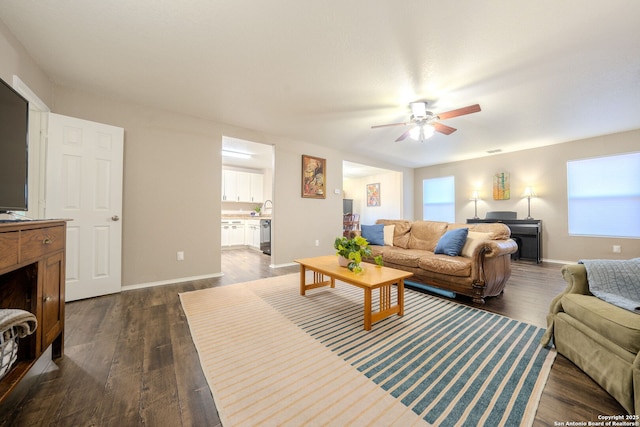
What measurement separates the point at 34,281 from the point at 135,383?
780 mm

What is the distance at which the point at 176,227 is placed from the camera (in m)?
3.39

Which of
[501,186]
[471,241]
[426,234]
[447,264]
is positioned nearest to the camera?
[447,264]

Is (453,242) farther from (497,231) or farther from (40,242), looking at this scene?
(40,242)

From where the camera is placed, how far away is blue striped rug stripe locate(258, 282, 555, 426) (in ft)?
3.96

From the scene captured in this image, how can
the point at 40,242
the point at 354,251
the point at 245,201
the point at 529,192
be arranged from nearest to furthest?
the point at 40,242 → the point at 354,251 → the point at 529,192 → the point at 245,201

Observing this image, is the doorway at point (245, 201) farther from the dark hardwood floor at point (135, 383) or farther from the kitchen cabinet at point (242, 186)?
the dark hardwood floor at point (135, 383)

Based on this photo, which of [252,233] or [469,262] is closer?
[469,262]

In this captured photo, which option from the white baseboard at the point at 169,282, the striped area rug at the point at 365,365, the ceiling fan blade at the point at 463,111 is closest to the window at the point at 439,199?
the ceiling fan blade at the point at 463,111

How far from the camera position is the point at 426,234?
146 inches

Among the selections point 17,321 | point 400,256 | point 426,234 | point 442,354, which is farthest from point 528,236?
point 17,321

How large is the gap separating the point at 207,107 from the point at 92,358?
293 cm

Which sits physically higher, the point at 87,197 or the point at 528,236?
the point at 87,197

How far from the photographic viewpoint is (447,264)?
8.95ft

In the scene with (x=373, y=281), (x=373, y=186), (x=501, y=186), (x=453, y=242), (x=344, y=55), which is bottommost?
(x=373, y=281)
